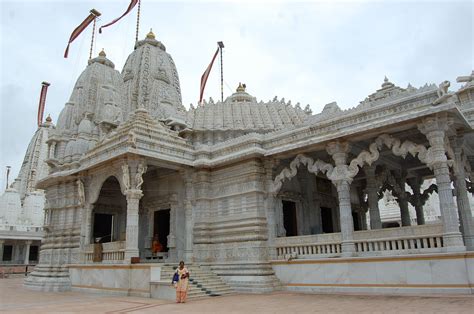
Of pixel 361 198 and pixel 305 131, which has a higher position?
pixel 305 131

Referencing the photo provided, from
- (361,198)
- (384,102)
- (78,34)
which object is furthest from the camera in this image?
(78,34)

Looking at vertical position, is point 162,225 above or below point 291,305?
above

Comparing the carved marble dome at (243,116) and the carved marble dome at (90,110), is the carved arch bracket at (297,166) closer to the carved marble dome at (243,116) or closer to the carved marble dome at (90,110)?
the carved marble dome at (243,116)

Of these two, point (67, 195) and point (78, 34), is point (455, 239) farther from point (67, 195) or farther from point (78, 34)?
point (78, 34)

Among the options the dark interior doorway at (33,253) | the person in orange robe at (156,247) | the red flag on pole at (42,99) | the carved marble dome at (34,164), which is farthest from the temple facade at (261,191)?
the red flag on pole at (42,99)

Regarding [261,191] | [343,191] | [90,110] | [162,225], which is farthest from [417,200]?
[90,110]

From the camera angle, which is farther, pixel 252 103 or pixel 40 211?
pixel 40 211

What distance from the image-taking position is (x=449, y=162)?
39.1 feet

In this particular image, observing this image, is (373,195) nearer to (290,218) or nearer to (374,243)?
(290,218)

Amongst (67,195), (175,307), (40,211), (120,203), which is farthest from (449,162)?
(40,211)

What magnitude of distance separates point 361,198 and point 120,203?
12.8 metres

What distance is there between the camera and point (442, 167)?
1141 centimetres

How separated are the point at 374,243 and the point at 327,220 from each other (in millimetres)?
6665

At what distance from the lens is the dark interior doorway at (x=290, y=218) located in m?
17.5
